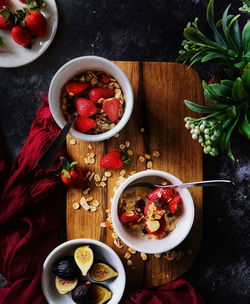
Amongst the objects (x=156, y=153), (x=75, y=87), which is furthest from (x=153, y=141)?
(x=75, y=87)

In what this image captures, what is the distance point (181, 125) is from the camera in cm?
117

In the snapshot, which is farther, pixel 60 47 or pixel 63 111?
pixel 60 47

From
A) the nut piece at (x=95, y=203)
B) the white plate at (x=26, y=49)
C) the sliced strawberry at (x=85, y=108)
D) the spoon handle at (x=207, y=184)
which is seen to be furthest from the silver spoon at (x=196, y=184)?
the white plate at (x=26, y=49)

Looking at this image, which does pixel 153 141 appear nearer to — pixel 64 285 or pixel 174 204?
pixel 174 204

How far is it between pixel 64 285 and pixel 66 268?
6 cm

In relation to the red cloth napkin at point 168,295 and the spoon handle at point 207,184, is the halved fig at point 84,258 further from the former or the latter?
the spoon handle at point 207,184

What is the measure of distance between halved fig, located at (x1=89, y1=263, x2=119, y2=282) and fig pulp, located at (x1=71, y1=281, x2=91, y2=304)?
3cm

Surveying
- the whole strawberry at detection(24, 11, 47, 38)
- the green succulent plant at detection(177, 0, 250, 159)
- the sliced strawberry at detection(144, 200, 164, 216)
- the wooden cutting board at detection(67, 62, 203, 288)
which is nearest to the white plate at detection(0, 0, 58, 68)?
the whole strawberry at detection(24, 11, 47, 38)

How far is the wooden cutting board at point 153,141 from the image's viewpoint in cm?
116

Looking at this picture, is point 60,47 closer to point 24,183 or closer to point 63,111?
point 63,111

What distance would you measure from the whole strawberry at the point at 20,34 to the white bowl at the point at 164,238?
1.74 ft

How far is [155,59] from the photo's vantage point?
133 centimetres

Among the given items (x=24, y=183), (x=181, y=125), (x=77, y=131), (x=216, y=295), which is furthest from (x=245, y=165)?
(x=24, y=183)

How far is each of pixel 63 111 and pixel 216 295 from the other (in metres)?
0.73
